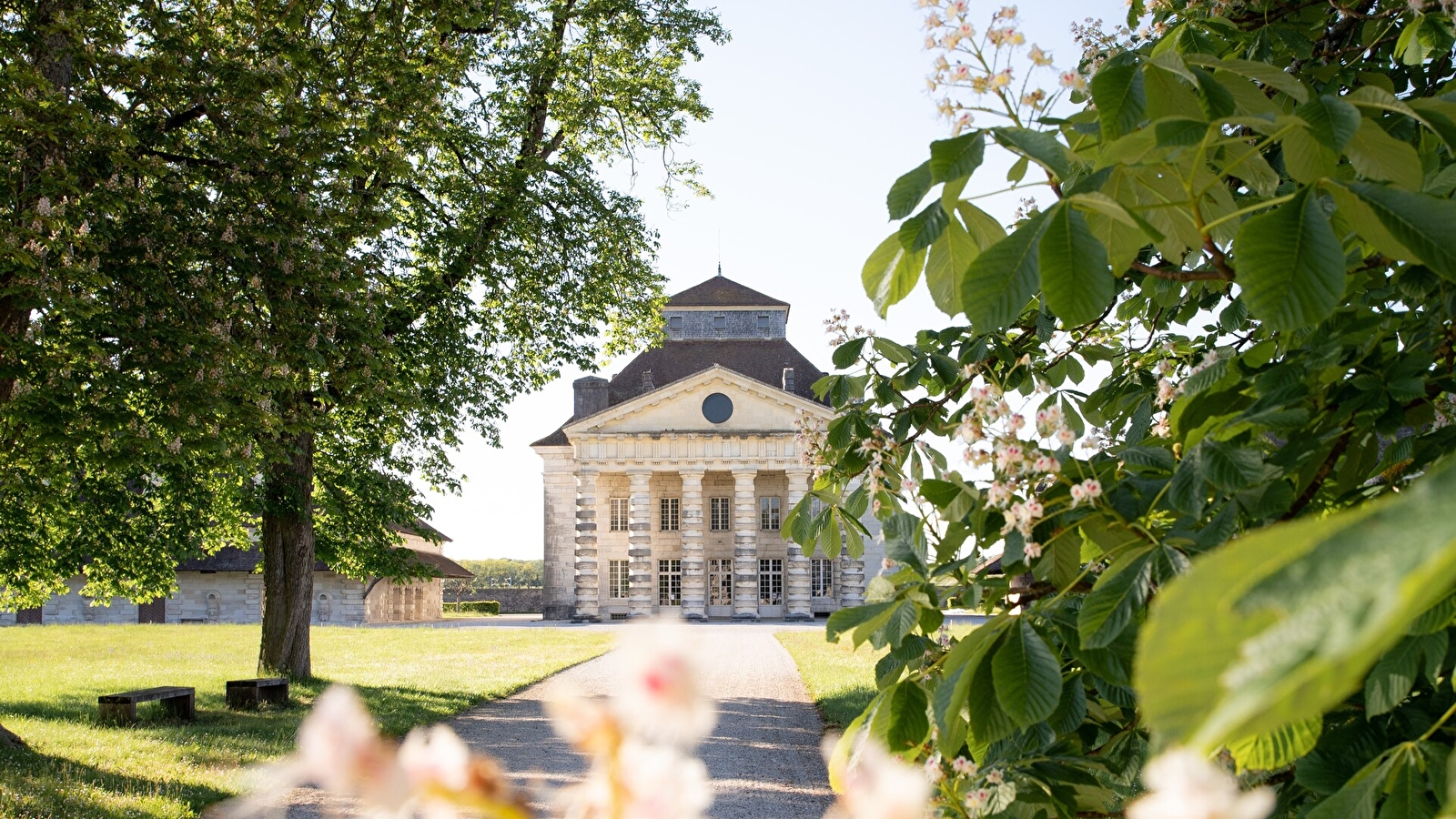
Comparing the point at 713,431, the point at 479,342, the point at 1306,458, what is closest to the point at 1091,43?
the point at 1306,458

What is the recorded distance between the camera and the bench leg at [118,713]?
13.9 metres

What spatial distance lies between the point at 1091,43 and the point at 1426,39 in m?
2.22

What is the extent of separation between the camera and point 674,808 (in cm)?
48

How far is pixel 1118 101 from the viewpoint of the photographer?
1.78m

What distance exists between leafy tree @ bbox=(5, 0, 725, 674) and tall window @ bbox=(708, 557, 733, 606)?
40.8 m

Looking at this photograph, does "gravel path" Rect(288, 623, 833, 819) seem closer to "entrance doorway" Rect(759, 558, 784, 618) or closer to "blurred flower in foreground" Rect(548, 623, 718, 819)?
"blurred flower in foreground" Rect(548, 623, 718, 819)

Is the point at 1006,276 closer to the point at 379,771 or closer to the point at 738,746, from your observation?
the point at 379,771

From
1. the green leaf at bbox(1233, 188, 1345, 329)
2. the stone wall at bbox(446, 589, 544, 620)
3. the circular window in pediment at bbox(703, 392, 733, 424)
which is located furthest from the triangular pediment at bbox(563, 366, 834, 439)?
the green leaf at bbox(1233, 188, 1345, 329)

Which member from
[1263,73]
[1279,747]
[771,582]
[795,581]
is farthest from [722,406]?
[1279,747]

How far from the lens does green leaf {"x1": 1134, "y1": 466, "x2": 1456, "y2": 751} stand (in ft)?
1.19

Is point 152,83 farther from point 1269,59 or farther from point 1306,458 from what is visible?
point 1306,458

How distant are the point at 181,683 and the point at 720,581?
43763 mm

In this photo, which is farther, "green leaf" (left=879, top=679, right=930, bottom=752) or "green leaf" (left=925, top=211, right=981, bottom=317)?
"green leaf" (left=879, top=679, right=930, bottom=752)

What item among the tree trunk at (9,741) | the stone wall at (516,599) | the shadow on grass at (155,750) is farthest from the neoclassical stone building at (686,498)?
the tree trunk at (9,741)
